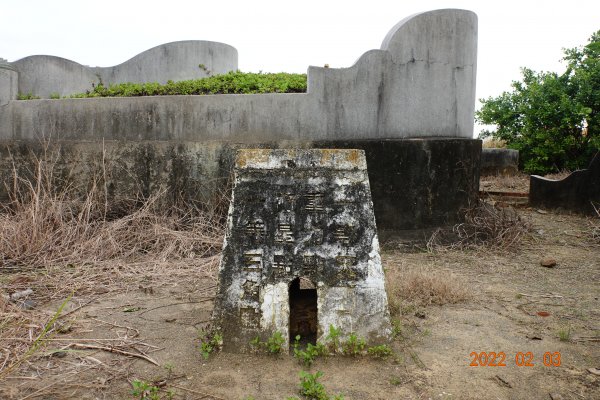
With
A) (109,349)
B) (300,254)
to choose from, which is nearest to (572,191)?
(300,254)

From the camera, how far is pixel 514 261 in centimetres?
536

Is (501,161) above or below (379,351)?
above

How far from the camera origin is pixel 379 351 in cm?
290

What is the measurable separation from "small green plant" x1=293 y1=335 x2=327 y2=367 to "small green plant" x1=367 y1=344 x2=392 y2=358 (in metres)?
0.26

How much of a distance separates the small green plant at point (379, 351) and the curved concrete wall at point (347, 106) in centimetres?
314

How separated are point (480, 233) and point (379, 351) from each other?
344 cm

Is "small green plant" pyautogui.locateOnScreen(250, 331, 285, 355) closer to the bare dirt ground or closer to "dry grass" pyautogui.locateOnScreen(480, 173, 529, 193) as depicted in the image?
the bare dirt ground

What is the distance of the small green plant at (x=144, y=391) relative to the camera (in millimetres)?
2432

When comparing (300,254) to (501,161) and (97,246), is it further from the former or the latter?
Result: (501,161)

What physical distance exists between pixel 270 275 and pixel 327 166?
759 millimetres

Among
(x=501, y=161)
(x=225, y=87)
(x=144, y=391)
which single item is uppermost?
(x=225, y=87)

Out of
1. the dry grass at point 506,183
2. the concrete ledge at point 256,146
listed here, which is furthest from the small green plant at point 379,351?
the dry grass at point 506,183

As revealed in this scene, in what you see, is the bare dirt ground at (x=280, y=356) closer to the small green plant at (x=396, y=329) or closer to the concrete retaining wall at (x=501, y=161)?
the small green plant at (x=396, y=329)

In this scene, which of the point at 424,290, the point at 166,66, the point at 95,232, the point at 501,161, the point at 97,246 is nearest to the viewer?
the point at 424,290
